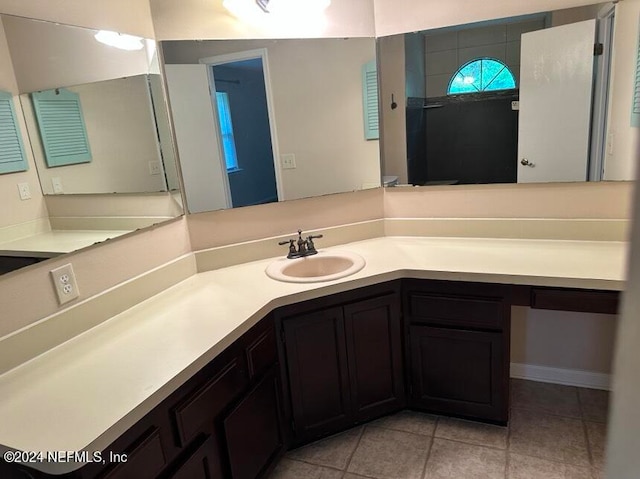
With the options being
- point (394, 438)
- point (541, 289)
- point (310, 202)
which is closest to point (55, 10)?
point (310, 202)

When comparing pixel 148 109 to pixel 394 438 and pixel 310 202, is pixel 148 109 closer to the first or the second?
Result: pixel 310 202

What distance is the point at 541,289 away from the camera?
5.60ft

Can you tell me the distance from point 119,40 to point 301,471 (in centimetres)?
193

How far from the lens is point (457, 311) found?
6.18ft

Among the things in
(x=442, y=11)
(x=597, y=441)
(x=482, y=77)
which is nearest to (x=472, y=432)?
(x=597, y=441)

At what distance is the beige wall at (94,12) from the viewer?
1382mm

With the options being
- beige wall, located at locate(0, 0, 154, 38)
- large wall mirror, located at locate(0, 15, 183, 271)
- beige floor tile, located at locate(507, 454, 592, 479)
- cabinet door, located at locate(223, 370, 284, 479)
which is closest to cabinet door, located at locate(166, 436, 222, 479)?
cabinet door, located at locate(223, 370, 284, 479)

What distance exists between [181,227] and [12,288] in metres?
0.79

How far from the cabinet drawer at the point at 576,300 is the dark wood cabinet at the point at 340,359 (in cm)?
58

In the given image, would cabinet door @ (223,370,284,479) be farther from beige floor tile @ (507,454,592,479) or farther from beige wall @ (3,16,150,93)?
beige wall @ (3,16,150,93)

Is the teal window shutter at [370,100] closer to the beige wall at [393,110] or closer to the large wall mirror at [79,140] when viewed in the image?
the beige wall at [393,110]

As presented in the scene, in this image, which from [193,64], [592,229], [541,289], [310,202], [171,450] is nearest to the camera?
[171,450]

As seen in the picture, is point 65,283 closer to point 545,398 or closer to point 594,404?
point 545,398

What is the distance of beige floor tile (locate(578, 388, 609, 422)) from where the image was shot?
2098 millimetres
